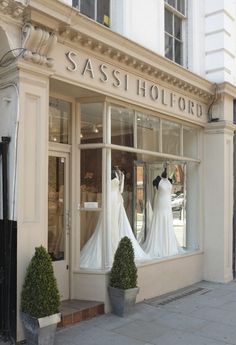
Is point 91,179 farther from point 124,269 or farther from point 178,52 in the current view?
point 178,52

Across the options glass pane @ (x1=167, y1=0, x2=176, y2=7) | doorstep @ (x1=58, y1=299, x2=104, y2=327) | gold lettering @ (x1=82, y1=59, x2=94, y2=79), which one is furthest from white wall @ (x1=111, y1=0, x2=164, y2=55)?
doorstep @ (x1=58, y1=299, x2=104, y2=327)

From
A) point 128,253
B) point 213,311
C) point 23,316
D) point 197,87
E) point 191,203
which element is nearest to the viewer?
point 23,316

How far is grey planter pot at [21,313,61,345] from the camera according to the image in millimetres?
→ 5205

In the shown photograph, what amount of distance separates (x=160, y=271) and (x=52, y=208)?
2.45 metres

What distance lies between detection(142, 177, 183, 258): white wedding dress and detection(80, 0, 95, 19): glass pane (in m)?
3.39

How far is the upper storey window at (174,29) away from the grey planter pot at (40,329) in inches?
229

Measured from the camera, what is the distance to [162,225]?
880cm

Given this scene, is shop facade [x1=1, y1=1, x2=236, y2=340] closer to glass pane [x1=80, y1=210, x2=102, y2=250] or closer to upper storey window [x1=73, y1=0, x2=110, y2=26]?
glass pane [x1=80, y1=210, x2=102, y2=250]

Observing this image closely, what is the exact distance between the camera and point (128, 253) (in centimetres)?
682

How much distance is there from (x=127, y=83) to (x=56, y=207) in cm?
232

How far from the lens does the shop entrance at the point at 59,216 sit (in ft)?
22.9

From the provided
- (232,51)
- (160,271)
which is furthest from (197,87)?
(160,271)

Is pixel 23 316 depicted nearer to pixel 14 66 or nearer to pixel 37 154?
pixel 37 154

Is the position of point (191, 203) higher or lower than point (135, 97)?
lower
